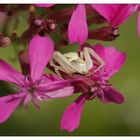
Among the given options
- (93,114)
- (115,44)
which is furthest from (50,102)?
(115,44)

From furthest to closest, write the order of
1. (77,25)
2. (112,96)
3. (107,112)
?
(107,112) < (112,96) < (77,25)

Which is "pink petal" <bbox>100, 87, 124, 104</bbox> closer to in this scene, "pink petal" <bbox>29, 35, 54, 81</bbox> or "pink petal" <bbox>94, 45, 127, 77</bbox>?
"pink petal" <bbox>94, 45, 127, 77</bbox>

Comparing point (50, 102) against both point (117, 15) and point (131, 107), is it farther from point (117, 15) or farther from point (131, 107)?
point (117, 15)

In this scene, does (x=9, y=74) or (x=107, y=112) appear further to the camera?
(x=107, y=112)

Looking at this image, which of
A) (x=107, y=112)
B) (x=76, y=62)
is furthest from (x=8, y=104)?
(x=107, y=112)

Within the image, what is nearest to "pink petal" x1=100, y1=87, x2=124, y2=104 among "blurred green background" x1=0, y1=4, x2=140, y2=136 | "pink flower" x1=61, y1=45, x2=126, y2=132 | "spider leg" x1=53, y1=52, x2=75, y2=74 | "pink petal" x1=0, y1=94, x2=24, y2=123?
"pink flower" x1=61, y1=45, x2=126, y2=132

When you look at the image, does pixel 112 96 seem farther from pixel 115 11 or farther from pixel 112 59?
pixel 115 11

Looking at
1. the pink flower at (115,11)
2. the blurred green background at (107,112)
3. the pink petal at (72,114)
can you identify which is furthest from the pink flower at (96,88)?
the blurred green background at (107,112)
